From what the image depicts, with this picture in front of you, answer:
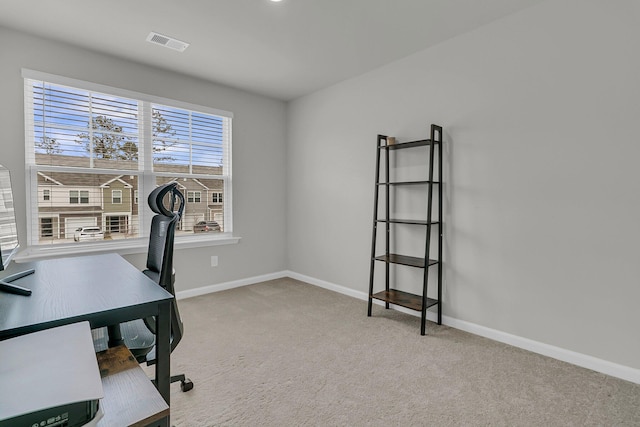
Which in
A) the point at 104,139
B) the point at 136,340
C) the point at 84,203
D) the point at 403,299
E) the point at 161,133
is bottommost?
the point at 403,299

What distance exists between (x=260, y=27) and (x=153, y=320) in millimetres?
2302

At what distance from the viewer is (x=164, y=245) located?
1617 millimetres

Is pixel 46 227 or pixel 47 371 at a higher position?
pixel 46 227

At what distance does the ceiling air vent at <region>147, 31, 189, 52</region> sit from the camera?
8.86 feet

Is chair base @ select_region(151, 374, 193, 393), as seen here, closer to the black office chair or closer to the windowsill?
the black office chair

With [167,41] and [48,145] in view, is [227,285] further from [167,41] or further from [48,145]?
[167,41]

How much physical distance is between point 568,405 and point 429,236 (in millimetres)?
1366

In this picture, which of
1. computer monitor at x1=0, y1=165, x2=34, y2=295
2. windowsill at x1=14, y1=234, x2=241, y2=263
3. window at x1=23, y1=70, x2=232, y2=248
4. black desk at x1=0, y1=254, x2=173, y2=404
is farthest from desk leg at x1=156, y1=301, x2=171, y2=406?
window at x1=23, y1=70, x2=232, y2=248

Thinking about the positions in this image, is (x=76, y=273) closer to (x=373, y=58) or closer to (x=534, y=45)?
(x=373, y=58)

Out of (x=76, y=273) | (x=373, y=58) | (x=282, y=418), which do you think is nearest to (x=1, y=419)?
(x=76, y=273)

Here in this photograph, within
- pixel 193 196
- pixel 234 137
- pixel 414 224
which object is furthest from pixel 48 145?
pixel 414 224

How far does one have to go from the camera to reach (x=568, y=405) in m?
1.76

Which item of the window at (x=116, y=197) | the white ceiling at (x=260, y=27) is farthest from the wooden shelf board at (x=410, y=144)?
the window at (x=116, y=197)

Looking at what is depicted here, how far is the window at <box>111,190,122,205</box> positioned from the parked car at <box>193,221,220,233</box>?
83cm
